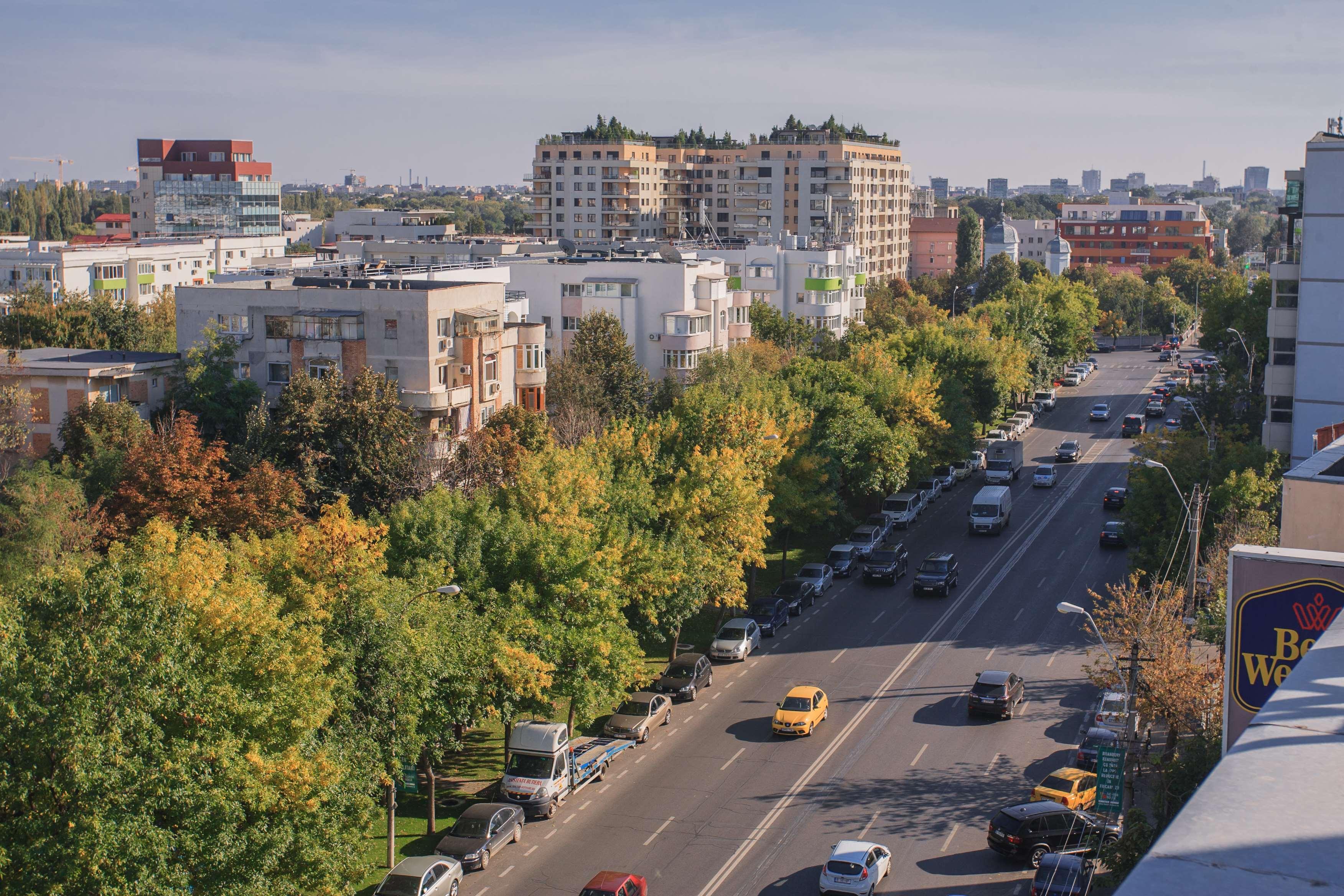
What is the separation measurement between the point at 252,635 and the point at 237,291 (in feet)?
96.2

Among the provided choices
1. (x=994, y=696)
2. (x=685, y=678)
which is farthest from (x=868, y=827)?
(x=685, y=678)

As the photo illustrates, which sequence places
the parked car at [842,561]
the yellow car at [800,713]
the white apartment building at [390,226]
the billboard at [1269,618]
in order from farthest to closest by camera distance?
1. the white apartment building at [390,226]
2. the parked car at [842,561]
3. the yellow car at [800,713]
4. the billboard at [1269,618]

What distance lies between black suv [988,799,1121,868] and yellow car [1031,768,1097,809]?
1156mm

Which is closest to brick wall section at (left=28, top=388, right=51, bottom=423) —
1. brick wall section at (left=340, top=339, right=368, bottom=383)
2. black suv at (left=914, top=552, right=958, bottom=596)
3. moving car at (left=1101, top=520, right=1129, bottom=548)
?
brick wall section at (left=340, top=339, right=368, bottom=383)

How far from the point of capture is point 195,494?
39.2 m

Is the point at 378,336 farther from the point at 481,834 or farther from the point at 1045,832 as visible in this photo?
the point at 1045,832

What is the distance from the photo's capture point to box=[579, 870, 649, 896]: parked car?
82.5 feet

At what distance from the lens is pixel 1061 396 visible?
107m

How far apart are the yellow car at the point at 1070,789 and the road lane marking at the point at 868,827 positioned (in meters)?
3.48

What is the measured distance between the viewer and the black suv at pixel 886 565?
5166cm

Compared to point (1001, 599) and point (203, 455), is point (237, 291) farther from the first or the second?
point (1001, 599)

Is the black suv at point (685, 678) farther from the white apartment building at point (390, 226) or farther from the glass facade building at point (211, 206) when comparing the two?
the glass facade building at point (211, 206)

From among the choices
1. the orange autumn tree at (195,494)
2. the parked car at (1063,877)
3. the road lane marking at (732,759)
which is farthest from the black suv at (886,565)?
the parked car at (1063,877)

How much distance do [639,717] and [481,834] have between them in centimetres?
835
